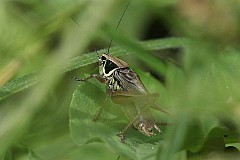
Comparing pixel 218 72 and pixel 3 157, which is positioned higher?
pixel 218 72

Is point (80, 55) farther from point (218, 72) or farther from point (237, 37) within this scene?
point (237, 37)

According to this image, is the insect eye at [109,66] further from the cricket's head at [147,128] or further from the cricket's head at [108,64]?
the cricket's head at [147,128]

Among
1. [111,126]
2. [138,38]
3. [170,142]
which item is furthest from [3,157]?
[138,38]

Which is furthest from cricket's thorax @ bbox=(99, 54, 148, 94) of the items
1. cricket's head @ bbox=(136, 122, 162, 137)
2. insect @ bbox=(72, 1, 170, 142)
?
cricket's head @ bbox=(136, 122, 162, 137)

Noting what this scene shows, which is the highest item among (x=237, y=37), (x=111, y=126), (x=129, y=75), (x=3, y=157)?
(x=237, y=37)

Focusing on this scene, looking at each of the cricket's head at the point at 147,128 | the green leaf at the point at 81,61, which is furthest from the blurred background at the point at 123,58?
the cricket's head at the point at 147,128

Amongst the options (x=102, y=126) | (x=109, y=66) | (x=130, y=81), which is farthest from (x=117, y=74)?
(x=102, y=126)

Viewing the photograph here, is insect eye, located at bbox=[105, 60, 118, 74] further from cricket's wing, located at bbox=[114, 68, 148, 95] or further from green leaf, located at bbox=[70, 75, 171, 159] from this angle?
green leaf, located at bbox=[70, 75, 171, 159]
